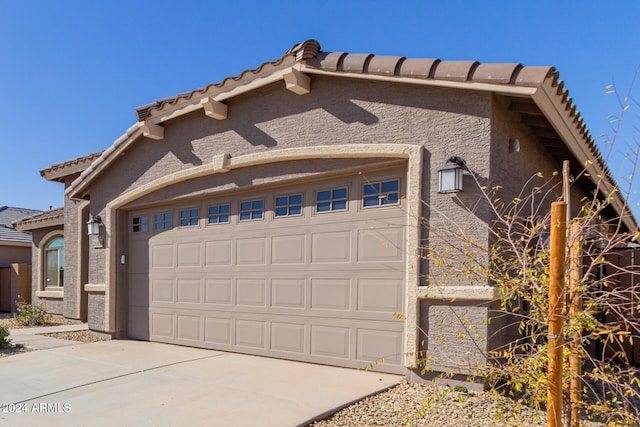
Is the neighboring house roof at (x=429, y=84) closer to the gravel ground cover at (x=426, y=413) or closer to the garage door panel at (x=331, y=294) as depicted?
the gravel ground cover at (x=426, y=413)

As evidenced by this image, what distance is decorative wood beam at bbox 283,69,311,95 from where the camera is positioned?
642cm

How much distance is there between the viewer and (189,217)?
855cm

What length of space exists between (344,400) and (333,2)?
Result: 23.5 ft

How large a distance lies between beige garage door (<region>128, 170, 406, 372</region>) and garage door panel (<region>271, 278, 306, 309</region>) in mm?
16

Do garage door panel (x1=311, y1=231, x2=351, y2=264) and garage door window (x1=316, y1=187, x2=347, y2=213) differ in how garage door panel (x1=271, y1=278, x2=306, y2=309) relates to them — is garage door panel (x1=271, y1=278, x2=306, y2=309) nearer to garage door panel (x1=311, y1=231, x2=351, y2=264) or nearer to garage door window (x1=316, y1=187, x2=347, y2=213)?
garage door panel (x1=311, y1=231, x2=351, y2=264)

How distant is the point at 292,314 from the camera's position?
6.94m

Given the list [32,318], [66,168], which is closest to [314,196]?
[66,168]

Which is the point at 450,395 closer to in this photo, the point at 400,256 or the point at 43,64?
the point at 400,256

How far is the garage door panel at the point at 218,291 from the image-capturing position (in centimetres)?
784

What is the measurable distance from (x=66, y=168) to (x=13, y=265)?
5647mm

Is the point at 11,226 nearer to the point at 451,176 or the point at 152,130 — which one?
the point at 152,130

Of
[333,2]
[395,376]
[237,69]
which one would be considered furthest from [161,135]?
[395,376]

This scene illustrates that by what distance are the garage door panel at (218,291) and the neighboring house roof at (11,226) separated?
13275 millimetres

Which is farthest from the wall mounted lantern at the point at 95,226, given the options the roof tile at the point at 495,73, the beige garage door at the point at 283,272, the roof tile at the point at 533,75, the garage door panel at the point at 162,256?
the roof tile at the point at 533,75
